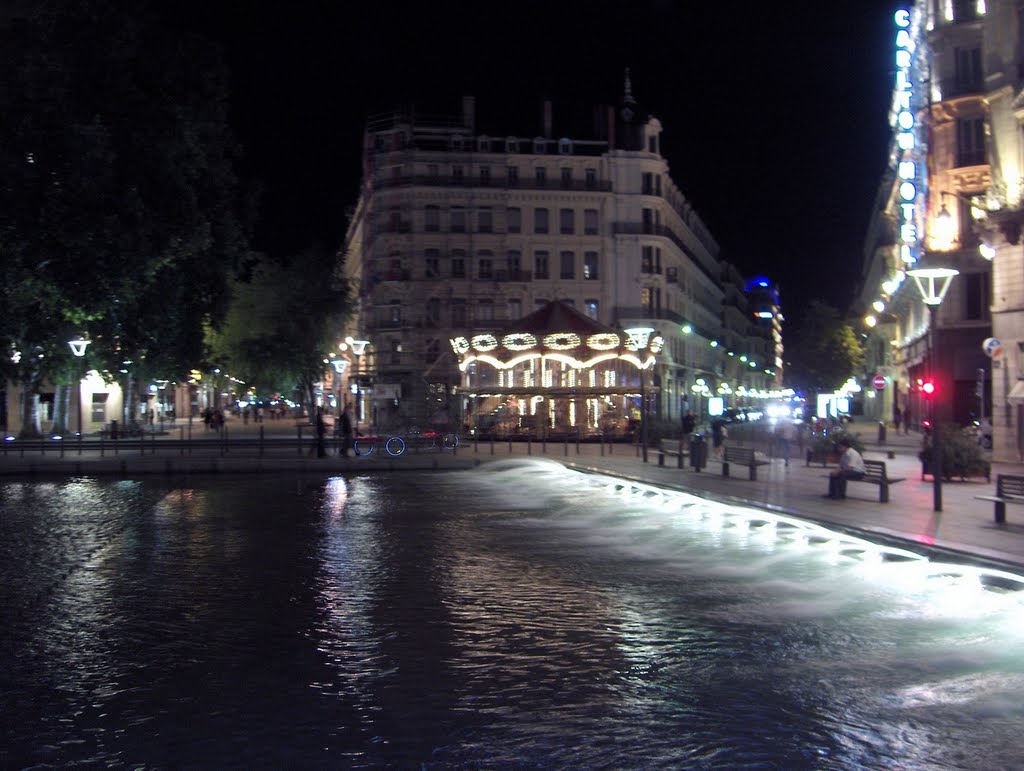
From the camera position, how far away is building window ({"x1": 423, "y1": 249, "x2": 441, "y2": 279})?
7044 centimetres

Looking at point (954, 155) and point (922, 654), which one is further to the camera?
point (954, 155)

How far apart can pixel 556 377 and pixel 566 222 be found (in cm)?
2891

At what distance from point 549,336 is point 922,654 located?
3545cm

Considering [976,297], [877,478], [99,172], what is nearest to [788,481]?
[877,478]

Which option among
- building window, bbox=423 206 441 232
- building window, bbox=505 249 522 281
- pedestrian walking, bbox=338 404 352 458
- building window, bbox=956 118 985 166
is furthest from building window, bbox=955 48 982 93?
building window, bbox=423 206 441 232

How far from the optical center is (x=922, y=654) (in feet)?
29.2

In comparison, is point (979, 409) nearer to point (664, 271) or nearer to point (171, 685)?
point (664, 271)

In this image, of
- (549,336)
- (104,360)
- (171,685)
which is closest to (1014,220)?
(549,336)

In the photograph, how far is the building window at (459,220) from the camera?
231 ft

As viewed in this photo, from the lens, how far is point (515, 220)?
2798 inches

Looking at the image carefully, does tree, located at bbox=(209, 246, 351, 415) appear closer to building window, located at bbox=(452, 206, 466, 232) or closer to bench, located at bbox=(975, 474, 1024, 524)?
building window, located at bbox=(452, 206, 466, 232)

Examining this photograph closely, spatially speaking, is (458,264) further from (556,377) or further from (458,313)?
(556,377)

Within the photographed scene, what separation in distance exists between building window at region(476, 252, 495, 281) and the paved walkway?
95.5 ft

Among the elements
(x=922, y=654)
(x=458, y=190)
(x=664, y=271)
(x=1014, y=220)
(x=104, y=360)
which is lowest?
(x=922, y=654)
